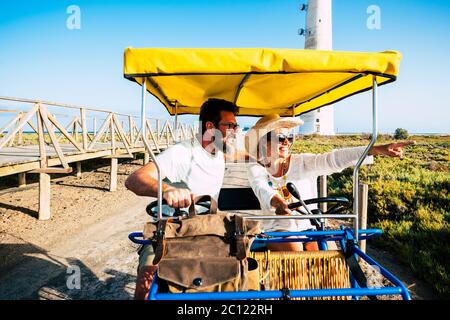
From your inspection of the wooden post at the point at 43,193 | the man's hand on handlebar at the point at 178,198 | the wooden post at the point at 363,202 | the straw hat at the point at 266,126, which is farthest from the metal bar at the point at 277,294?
the wooden post at the point at 43,193

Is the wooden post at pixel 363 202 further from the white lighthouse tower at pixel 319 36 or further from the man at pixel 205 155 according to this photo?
the white lighthouse tower at pixel 319 36

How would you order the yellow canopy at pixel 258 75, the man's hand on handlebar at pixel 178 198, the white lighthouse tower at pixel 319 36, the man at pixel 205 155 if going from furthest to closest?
the white lighthouse tower at pixel 319 36 → the man at pixel 205 155 → the man's hand on handlebar at pixel 178 198 → the yellow canopy at pixel 258 75

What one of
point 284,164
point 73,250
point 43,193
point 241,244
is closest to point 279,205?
point 284,164

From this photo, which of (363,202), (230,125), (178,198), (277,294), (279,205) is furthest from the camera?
(363,202)

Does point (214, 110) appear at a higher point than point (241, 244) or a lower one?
higher

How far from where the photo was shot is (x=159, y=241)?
175 centimetres

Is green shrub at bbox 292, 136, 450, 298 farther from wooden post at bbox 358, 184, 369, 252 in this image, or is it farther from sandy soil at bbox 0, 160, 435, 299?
wooden post at bbox 358, 184, 369, 252

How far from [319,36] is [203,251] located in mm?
49175

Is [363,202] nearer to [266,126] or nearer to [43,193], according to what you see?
[266,126]

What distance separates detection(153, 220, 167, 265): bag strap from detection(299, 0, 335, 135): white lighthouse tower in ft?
149

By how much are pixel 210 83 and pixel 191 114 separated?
5.58 feet

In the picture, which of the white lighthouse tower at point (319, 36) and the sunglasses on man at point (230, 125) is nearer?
the sunglasses on man at point (230, 125)

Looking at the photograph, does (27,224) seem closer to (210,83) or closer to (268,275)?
(210,83)

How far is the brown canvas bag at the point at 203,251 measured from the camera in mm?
1697
